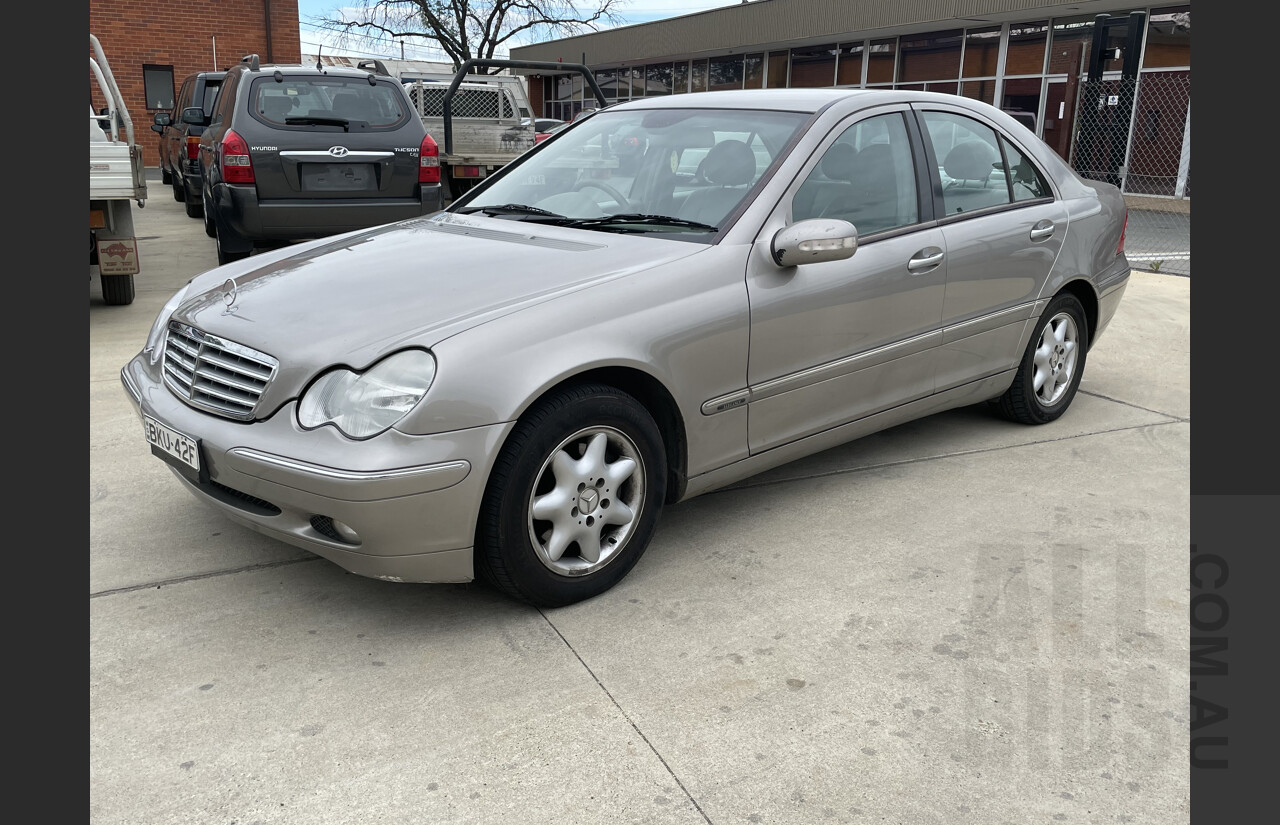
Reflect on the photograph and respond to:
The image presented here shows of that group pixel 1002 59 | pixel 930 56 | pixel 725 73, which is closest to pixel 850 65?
pixel 930 56

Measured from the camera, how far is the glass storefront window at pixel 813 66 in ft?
87.7

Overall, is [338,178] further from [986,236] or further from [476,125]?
[986,236]

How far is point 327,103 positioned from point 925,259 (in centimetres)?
648

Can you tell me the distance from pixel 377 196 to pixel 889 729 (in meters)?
7.00

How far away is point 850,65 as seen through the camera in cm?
2594

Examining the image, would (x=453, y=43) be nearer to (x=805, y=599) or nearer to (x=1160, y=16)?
(x=1160, y=16)

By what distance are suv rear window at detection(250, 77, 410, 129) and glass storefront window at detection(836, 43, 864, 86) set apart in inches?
741

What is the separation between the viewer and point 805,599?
11.0ft

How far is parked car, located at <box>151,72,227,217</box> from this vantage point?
12.4m

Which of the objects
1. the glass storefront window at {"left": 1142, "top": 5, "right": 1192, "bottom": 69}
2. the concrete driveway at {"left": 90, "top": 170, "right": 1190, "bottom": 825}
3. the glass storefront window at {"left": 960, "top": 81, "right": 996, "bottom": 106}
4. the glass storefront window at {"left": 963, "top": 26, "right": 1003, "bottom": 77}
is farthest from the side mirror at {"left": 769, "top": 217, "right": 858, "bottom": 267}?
the glass storefront window at {"left": 963, "top": 26, "right": 1003, "bottom": 77}

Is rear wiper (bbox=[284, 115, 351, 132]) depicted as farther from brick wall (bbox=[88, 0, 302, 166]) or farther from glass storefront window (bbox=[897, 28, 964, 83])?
brick wall (bbox=[88, 0, 302, 166])

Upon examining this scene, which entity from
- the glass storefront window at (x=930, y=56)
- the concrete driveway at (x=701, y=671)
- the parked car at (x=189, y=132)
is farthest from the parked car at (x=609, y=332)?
the glass storefront window at (x=930, y=56)

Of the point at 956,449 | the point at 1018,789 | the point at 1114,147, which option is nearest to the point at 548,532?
the point at 1018,789

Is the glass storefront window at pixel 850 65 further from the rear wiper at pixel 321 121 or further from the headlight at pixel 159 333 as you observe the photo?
the headlight at pixel 159 333
